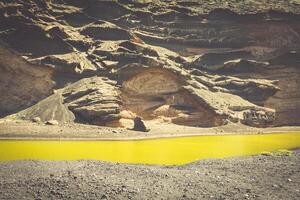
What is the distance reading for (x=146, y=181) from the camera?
70.7ft

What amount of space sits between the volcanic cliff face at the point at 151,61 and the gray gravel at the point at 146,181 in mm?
35975

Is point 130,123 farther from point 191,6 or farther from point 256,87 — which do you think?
point 191,6

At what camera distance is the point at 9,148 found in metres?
39.8

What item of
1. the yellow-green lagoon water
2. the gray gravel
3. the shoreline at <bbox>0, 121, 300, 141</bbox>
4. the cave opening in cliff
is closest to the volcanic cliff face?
the cave opening in cliff

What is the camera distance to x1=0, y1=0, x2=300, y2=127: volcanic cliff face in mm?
Answer: 67125

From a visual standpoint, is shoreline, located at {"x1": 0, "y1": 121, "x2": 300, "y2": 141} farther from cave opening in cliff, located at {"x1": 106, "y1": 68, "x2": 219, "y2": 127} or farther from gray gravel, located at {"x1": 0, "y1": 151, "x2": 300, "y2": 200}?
gray gravel, located at {"x1": 0, "y1": 151, "x2": 300, "y2": 200}

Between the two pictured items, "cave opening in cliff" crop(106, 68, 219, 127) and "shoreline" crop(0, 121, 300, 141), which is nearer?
"shoreline" crop(0, 121, 300, 141)

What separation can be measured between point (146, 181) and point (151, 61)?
50.4 metres

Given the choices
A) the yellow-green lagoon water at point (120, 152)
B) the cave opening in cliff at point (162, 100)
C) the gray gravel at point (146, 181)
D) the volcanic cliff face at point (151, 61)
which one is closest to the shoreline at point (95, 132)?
the cave opening in cliff at point (162, 100)

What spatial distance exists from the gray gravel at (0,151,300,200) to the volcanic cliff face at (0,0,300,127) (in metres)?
36.0

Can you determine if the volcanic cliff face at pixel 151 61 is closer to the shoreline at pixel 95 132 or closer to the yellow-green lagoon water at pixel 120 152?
the shoreline at pixel 95 132

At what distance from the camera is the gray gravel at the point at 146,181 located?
736 inches

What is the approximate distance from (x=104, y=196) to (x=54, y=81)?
177 ft

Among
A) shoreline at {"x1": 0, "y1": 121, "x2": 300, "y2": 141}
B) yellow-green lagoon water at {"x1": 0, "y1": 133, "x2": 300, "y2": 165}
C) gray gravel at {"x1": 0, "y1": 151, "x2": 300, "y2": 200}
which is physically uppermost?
gray gravel at {"x1": 0, "y1": 151, "x2": 300, "y2": 200}
